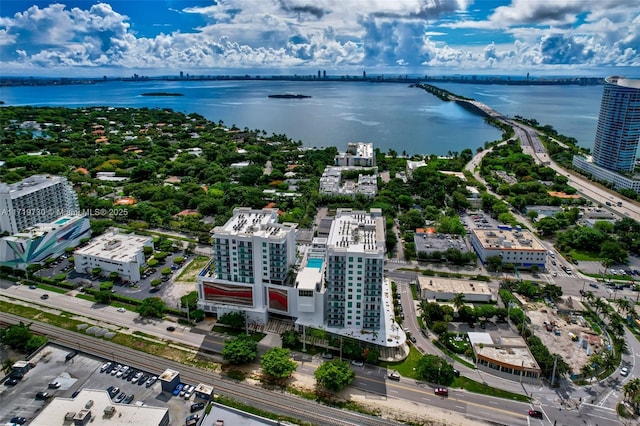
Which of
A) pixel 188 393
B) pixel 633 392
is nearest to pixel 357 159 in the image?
pixel 633 392

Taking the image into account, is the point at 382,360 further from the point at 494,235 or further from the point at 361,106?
the point at 361,106

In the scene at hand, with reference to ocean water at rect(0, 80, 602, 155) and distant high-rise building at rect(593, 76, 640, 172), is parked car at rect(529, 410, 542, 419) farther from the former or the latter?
ocean water at rect(0, 80, 602, 155)

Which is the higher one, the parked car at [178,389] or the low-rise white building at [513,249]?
the low-rise white building at [513,249]

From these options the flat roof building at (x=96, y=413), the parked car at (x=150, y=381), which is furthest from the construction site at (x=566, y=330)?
the parked car at (x=150, y=381)

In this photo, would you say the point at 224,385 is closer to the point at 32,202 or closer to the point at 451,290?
the point at 451,290

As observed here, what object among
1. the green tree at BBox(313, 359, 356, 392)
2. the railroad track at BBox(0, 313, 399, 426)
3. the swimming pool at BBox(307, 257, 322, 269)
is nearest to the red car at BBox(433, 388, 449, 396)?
the railroad track at BBox(0, 313, 399, 426)

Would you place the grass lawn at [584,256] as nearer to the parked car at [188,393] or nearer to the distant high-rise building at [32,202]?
the parked car at [188,393]
